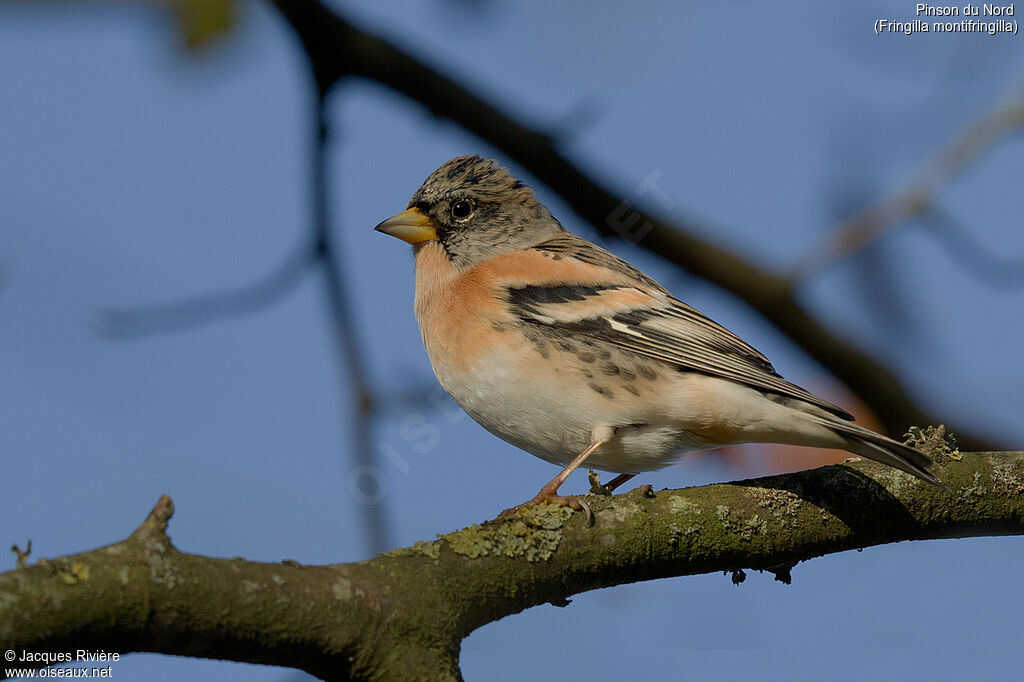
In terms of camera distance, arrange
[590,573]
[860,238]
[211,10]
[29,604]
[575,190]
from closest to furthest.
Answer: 1. [29,604]
2. [590,573]
3. [211,10]
4. [860,238]
5. [575,190]

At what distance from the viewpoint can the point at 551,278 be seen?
4895 millimetres

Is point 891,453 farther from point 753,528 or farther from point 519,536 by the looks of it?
point 519,536

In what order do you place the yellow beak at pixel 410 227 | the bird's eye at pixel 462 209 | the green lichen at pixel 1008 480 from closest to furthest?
the green lichen at pixel 1008 480
the yellow beak at pixel 410 227
the bird's eye at pixel 462 209

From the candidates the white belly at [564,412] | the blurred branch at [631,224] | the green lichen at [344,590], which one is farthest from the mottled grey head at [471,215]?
the green lichen at [344,590]

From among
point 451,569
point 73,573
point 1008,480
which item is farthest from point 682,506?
point 73,573

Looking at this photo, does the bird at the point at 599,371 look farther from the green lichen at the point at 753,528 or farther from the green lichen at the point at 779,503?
the green lichen at the point at 753,528

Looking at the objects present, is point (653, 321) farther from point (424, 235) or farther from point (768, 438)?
point (424, 235)

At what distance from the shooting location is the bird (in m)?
4.28

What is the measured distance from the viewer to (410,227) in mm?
5301

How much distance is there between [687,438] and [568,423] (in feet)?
1.74

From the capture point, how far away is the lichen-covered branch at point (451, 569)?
238 cm

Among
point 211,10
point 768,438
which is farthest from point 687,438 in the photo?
point 211,10

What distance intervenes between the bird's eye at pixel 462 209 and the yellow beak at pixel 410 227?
133 millimetres

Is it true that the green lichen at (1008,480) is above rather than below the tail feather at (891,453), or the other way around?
below
